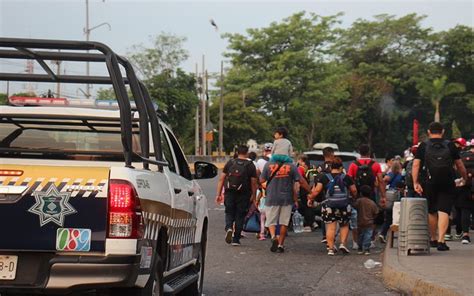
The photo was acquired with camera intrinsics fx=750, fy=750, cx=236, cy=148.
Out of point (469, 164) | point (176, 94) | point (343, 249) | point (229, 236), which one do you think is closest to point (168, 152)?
point (343, 249)

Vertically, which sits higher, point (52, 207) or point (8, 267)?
point (52, 207)

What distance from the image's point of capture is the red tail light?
4.86m

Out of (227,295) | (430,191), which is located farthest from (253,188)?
(227,295)

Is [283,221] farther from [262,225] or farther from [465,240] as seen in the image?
[465,240]

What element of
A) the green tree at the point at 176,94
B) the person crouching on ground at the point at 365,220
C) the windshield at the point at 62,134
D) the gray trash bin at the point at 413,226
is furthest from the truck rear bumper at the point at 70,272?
the green tree at the point at 176,94

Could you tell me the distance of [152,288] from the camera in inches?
213

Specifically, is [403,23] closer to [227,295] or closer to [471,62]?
[471,62]

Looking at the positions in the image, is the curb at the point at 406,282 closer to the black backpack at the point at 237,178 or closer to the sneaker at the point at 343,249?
the sneaker at the point at 343,249

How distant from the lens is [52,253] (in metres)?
4.85

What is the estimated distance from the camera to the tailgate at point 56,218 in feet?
15.9

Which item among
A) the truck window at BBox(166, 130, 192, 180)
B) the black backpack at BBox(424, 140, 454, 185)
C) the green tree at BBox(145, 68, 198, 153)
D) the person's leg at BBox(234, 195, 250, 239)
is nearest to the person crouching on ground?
the black backpack at BBox(424, 140, 454, 185)

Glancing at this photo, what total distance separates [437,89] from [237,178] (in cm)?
6643

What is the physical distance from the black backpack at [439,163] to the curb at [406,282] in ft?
4.88

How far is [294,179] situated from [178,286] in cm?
654
